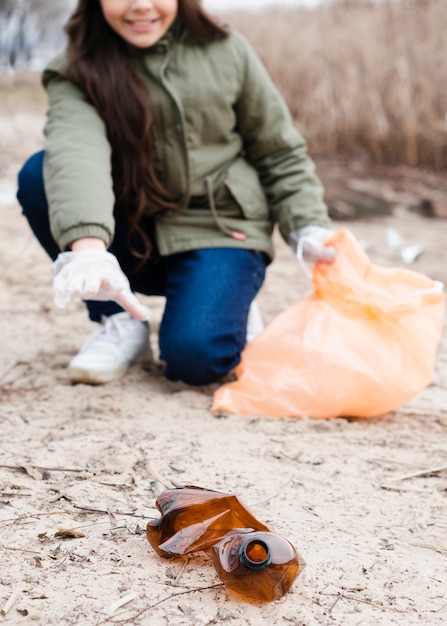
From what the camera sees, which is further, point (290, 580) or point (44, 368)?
point (44, 368)

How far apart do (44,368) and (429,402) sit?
1.06 metres

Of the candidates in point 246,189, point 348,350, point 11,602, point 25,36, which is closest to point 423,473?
point 348,350

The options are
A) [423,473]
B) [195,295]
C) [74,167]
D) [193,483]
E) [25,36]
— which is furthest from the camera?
[25,36]

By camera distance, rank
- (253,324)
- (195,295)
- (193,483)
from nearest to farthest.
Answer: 1. (193,483)
2. (195,295)
3. (253,324)

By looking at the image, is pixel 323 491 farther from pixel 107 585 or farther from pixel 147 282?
pixel 147 282

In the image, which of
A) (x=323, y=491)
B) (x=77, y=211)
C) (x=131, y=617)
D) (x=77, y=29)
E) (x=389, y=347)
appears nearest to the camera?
(x=131, y=617)

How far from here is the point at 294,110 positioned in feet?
19.9

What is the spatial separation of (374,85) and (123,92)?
12.2 feet

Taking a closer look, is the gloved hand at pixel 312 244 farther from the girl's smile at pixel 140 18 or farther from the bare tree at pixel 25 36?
the bare tree at pixel 25 36

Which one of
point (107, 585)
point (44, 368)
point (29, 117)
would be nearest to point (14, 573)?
point (107, 585)

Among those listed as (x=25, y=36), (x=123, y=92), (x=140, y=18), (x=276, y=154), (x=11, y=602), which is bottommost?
(x=25, y=36)

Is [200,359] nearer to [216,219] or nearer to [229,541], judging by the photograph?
[216,219]

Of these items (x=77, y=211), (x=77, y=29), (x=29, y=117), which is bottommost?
(x=29, y=117)

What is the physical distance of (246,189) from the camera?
7.13ft
